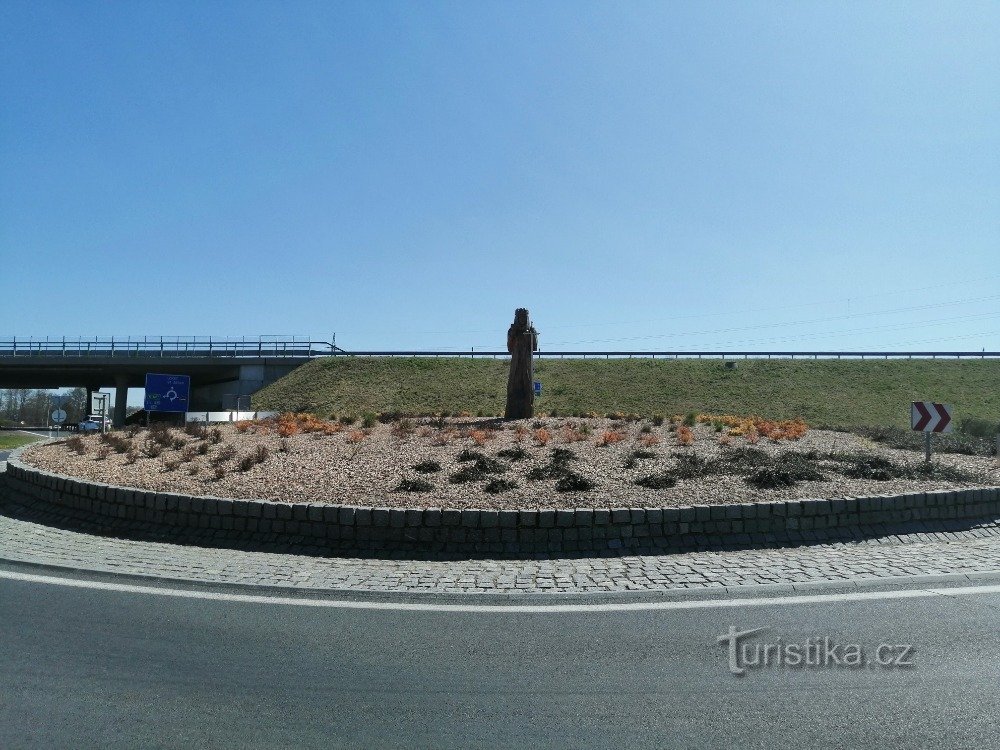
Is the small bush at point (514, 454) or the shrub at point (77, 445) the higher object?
the small bush at point (514, 454)

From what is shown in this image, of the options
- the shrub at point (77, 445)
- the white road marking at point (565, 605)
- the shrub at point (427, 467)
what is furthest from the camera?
the shrub at point (77, 445)

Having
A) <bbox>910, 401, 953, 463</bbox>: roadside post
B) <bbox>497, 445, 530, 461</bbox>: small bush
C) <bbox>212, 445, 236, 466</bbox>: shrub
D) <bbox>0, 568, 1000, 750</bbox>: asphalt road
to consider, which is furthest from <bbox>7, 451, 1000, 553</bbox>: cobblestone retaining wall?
<bbox>497, 445, 530, 461</bbox>: small bush

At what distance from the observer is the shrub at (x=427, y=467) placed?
40.0 ft

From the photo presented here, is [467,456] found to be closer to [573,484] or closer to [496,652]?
[573,484]

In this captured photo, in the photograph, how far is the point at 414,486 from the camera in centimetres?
1084

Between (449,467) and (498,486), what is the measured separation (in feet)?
6.92

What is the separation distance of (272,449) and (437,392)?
36285mm

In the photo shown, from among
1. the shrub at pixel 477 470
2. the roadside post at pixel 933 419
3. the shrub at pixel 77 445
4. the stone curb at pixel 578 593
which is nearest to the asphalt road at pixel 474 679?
the stone curb at pixel 578 593

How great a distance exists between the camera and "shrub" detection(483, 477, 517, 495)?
1061 cm

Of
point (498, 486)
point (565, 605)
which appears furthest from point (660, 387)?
point (565, 605)

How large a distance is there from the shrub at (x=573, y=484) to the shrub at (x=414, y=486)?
6.38ft

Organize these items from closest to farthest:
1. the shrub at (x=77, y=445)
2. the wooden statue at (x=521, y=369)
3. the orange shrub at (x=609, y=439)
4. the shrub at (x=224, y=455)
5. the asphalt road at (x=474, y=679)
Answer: the asphalt road at (x=474, y=679) → the shrub at (x=224, y=455) → the orange shrub at (x=609, y=439) → the shrub at (x=77, y=445) → the wooden statue at (x=521, y=369)

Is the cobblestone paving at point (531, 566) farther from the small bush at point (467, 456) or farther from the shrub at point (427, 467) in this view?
the small bush at point (467, 456)

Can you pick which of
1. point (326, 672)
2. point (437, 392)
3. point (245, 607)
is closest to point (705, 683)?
point (326, 672)
